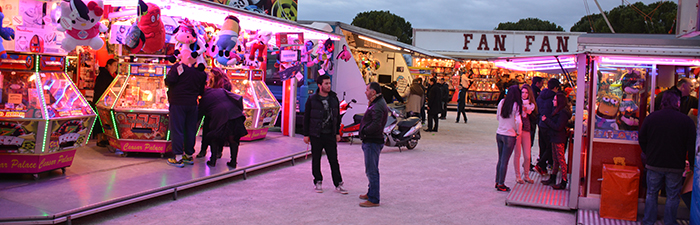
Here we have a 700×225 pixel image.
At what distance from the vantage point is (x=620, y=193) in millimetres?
5746

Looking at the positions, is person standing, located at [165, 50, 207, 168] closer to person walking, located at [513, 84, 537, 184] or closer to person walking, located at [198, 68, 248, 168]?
person walking, located at [198, 68, 248, 168]

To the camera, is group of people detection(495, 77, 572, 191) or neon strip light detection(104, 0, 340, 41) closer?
neon strip light detection(104, 0, 340, 41)

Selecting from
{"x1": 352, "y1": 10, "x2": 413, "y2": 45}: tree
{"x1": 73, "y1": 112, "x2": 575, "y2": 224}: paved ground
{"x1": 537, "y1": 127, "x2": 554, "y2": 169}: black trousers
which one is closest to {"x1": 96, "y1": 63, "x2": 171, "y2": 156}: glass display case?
{"x1": 73, "y1": 112, "x2": 575, "y2": 224}: paved ground

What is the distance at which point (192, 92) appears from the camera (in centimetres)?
742

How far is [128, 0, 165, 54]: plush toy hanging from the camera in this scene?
6.80 m

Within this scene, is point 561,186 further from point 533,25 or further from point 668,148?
point 533,25

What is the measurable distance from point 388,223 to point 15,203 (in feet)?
12.0

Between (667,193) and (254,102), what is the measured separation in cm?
729

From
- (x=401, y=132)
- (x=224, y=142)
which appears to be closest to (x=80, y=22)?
(x=224, y=142)

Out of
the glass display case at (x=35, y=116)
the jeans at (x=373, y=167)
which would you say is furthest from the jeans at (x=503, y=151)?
the glass display case at (x=35, y=116)

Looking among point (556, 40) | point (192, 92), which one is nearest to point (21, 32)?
point (192, 92)

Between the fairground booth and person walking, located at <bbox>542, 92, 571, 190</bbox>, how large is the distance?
0.84m

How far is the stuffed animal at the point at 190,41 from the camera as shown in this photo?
24.1 ft

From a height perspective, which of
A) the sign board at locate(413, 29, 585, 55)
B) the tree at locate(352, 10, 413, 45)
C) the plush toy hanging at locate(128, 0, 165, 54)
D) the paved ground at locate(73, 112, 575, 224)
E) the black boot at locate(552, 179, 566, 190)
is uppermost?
the tree at locate(352, 10, 413, 45)
